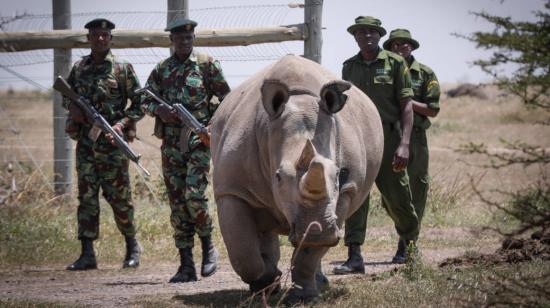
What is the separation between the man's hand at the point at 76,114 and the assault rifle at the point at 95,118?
3 centimetres

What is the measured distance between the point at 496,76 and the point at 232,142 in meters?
2.45

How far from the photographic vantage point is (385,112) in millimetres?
9688

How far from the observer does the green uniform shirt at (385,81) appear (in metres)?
9.59

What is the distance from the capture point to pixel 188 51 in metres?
9.34

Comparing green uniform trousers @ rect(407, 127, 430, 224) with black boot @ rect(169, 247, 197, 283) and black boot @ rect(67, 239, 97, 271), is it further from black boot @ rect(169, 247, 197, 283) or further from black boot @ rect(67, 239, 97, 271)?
black boot @ rect(67, 239, 97, 271)

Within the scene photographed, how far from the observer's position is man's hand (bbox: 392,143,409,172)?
370 inches

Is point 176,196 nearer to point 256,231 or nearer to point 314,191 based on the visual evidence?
point 256,231

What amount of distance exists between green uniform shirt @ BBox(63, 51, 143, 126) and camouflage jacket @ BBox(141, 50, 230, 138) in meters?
0.61

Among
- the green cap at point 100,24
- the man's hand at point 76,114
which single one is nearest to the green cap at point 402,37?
the green cap at point 100,24

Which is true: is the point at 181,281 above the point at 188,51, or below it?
below

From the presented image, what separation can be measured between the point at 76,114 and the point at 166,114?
1206 mm

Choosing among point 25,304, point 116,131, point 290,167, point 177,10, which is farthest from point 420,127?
point 25,304

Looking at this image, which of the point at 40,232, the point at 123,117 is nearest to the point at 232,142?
the point at 123,117

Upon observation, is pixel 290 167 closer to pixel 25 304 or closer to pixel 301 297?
pixel 301 297
